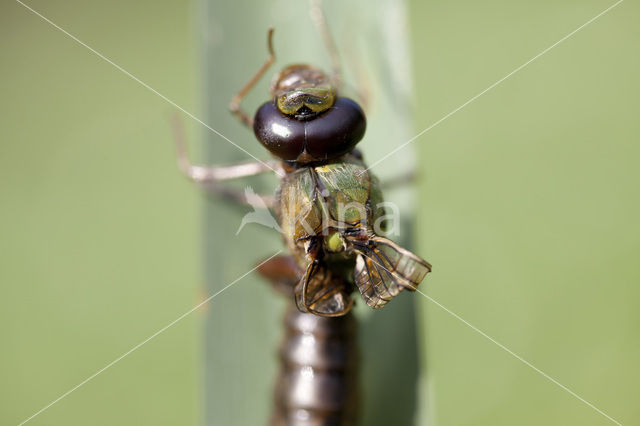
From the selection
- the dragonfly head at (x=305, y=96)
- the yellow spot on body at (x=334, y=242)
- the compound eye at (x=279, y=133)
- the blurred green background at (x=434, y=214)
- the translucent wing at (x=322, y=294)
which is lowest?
the blurred green background at (x=434, y=214)

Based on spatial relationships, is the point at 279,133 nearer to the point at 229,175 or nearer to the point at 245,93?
the point at 245,93

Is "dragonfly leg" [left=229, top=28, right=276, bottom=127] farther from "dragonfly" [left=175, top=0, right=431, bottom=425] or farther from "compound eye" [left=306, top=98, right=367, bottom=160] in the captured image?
"compound eye" [left=306, top=98, right=367, bottom=160]

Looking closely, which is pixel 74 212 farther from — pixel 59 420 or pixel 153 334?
pixel 59 420

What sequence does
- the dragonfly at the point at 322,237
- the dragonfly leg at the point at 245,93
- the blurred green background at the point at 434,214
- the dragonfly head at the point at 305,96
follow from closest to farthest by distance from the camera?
the dragonfly at the point at 322,237
the dragonfly head at the point at 305,96
the dragonfly leg at the point at 245,93
the blurred green background at the point at 434,214

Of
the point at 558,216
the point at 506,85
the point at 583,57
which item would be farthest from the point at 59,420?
the point at 583,57

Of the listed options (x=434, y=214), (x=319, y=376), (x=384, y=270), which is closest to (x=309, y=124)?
(x=384, y=270)

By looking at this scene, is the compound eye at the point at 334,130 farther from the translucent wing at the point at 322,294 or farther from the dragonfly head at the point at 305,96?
the translucent wing at the point at 322,294

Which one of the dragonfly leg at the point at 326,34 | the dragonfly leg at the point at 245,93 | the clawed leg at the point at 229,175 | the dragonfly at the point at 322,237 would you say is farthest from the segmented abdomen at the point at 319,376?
the dragonfly leg at the point at 326,34

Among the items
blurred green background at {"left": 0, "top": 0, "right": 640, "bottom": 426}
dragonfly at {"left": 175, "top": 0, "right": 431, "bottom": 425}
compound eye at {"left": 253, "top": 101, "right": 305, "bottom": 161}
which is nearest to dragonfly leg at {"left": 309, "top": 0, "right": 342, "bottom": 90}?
dragonfly at {"left": 175, "top": 0, "right": 431, "bottom": 425}
